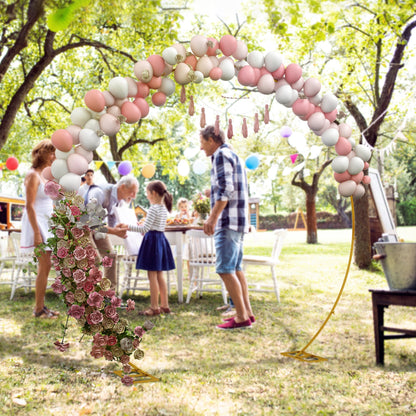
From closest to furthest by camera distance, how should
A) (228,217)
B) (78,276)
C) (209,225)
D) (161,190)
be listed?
1. (78,276)
2. (209,225)
3. (228,217)
4. (161,190)

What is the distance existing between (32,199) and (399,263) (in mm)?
2874

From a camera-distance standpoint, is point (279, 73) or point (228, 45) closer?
point (228, 45)

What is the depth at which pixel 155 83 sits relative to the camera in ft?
7.14

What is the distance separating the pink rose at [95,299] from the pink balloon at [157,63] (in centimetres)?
110

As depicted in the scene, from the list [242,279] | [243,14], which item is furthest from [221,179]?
[243,14]

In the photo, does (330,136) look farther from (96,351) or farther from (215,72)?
(96,351)

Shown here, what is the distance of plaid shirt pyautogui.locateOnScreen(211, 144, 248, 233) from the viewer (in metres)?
3.38

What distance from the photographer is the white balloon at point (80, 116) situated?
199 centimetres

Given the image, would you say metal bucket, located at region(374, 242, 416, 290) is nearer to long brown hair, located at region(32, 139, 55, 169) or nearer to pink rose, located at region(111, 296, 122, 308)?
pink rose, located at region(111, 296, 122, 308)

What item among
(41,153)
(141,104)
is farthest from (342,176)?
(41,153)

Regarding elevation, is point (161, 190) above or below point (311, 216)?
above

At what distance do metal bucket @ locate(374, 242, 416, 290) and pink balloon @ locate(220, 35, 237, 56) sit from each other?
1416 millimetres

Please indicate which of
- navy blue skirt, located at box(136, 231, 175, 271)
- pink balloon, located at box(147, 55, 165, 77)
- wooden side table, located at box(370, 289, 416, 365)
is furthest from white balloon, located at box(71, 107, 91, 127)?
navy blue skirt, located at box(136, 231, 175, 271)

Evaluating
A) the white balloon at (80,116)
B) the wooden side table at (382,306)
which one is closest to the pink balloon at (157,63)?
the white balloon at (80,116)
